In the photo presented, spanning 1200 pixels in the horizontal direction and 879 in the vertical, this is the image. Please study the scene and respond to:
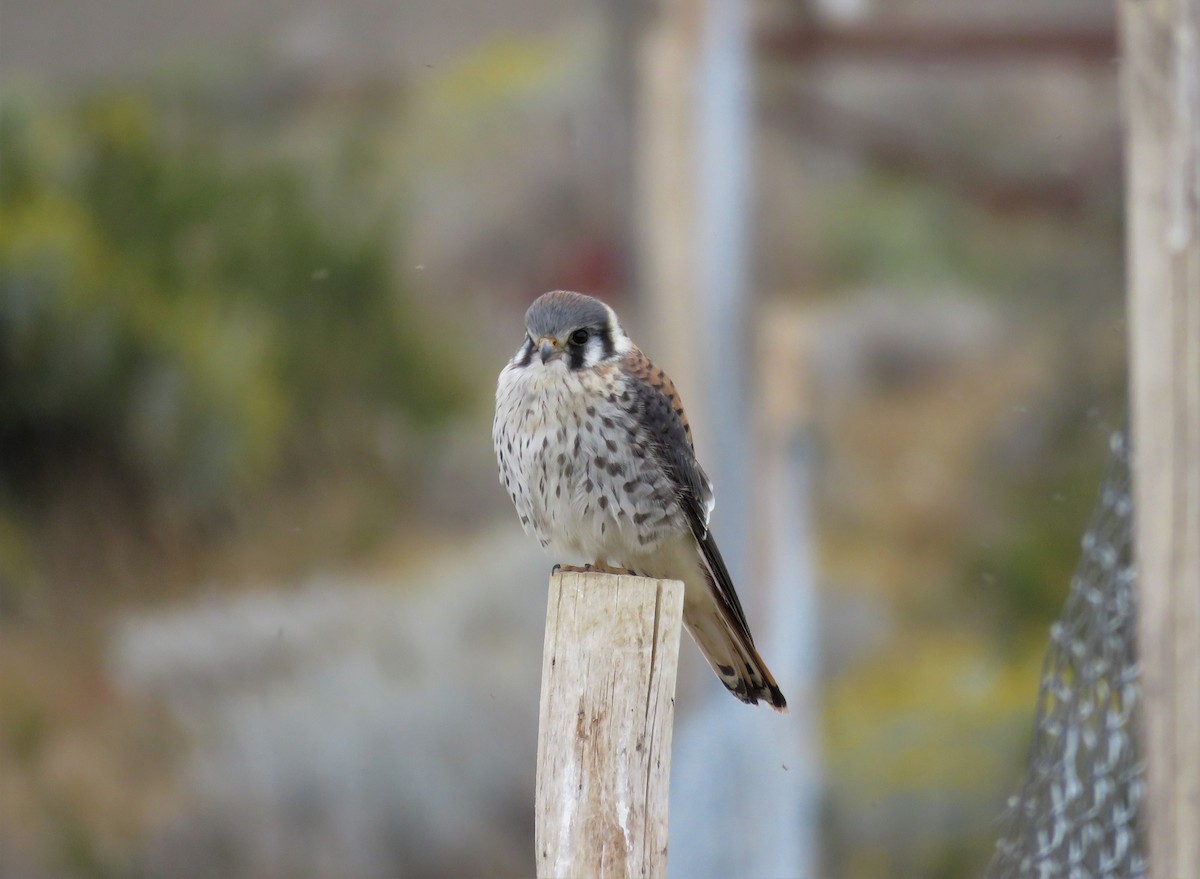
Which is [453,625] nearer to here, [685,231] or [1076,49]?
[685,231]

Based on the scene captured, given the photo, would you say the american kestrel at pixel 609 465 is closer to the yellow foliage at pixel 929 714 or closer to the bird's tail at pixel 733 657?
the bird's tail at pixel 733 657

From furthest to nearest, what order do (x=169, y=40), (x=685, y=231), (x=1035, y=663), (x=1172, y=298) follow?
1. (x=1035, y=663)
2. (x=169, y=40)
3. (x=685, y=231)
4. (x=1172, y=298)

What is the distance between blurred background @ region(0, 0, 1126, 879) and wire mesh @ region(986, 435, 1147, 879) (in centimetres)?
265

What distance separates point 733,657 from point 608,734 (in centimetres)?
77

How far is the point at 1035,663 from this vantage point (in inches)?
208

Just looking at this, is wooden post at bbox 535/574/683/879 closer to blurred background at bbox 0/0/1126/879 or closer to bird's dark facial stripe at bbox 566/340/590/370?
bird's dark facial stripe at bbox 566/340/590/370

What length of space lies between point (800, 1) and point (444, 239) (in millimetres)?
1866

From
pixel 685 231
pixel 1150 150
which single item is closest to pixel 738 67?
pixel 685 231

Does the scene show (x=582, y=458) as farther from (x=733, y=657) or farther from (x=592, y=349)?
(x=733, y=657)

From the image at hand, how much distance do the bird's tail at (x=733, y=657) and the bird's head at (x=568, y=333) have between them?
1.41 feet

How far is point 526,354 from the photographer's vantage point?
6.89ft

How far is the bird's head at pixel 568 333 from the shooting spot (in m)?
2.05

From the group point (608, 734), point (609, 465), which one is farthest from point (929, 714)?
point (608, 734)

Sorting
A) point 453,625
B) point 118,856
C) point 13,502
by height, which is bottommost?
point 118,856
